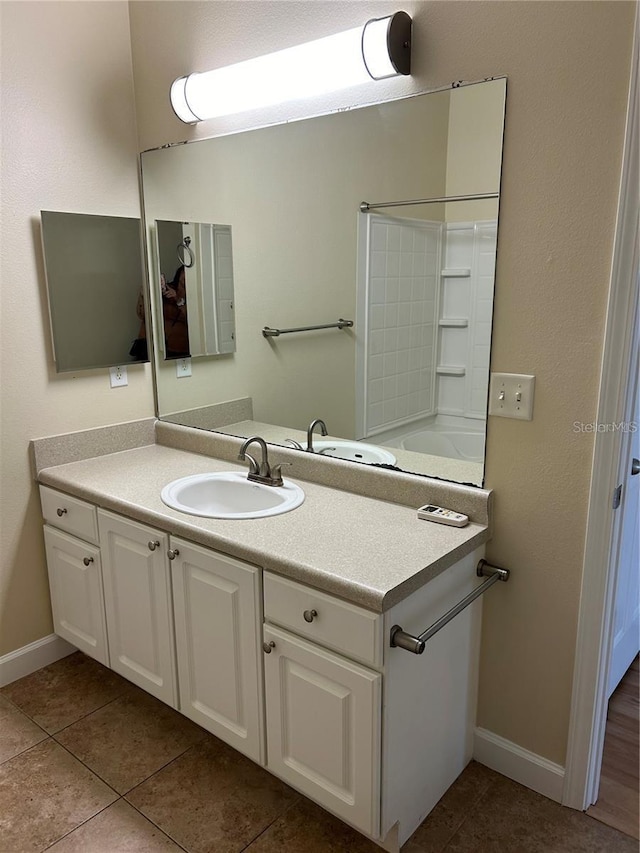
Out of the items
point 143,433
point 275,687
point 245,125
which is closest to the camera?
point 275,687

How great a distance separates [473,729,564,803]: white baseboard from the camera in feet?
5.84

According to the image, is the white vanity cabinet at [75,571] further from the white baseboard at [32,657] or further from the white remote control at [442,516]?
the white remote control at [442,516]

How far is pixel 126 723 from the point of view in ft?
7.04

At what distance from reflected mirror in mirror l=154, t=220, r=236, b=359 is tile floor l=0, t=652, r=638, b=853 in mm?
1331

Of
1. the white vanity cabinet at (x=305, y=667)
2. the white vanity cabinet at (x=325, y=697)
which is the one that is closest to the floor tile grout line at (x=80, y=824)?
the white vanity cabinet at (x=305, y=667)

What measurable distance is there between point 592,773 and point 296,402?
139 cm

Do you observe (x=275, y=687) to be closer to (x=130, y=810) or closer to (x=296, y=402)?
(x=130, y=810)

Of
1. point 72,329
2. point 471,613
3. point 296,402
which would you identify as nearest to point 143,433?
point 72,329

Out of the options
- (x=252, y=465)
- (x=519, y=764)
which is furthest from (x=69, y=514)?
(x=519, y=764)

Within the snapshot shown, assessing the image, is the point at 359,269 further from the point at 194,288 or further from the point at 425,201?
the point at 194,288

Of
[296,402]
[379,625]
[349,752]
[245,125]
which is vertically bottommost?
[349,752]

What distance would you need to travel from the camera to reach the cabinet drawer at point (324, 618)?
1.40 m

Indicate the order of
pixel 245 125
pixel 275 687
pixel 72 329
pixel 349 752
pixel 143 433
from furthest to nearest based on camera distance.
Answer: pixel 143 433 → pixel 72 329 → pixel 245 125 → pixel 275 687 → pixel 349 752

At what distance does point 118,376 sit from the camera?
249 cm
